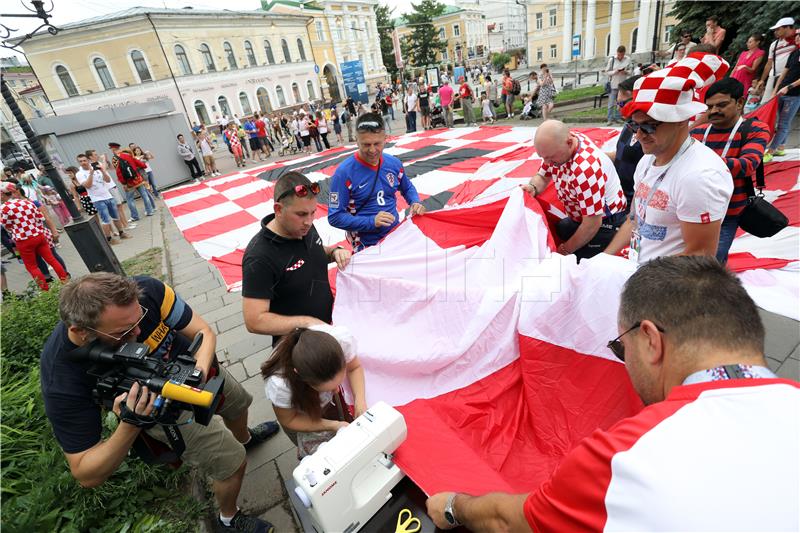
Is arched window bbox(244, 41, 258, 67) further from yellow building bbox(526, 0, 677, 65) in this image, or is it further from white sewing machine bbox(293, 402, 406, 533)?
white sewing machine bbox(293, 402, 406, 533)

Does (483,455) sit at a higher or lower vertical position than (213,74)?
lower

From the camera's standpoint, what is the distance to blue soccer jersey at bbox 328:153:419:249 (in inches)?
116

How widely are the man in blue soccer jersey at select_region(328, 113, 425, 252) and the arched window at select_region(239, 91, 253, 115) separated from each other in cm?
3495

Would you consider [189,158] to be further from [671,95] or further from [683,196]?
[683,196]

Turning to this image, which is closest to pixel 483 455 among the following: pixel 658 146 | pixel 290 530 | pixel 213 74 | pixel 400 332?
pixel 400 332

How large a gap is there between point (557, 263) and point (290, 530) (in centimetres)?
203

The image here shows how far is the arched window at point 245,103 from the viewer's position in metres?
32.1

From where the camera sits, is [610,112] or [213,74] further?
[213,74]

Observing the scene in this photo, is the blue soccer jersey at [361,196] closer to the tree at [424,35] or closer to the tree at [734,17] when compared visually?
the tree at [734,17]

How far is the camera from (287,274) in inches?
83.2

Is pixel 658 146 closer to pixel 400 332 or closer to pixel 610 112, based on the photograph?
pixel 400 332

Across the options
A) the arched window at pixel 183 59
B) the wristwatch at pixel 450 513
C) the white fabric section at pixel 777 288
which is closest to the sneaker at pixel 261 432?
the wristwatch at pixel 450 513

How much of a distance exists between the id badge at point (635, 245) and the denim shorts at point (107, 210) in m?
8.50

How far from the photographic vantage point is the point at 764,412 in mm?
688
